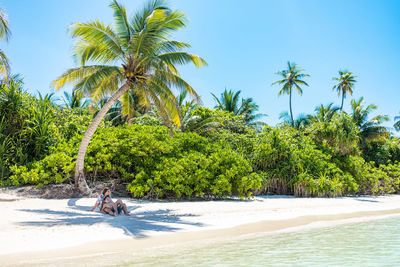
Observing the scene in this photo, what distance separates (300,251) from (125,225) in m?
3.82

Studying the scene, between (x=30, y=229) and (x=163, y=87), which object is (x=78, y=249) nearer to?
(x=30, y=229)

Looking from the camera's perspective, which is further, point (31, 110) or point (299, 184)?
point (299, 184)

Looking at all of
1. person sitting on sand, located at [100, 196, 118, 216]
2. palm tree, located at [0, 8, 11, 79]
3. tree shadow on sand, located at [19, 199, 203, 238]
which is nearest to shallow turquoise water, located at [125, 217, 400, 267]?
tree shadow on sand, located at [19, 199, 203, 238]

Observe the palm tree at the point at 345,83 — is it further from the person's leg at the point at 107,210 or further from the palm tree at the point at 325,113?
the person's leg at the point at 107,210

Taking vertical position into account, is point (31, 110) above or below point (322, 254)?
above

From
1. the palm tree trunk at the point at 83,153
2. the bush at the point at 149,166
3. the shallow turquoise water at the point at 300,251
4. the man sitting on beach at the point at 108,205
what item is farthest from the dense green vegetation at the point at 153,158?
the shallow turquoise water at the point at 300,251

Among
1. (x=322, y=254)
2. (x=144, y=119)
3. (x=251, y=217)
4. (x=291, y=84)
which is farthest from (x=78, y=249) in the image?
(x=291, y=84)

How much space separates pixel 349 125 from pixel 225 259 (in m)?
17.3

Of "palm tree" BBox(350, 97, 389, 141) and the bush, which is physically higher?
"palm tree" BBox(350, 97, 389, 141)

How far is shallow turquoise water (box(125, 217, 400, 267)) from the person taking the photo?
15.6 feet

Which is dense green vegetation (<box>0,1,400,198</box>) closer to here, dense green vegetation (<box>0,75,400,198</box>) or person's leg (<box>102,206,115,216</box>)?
dense green vegetation (<box>0,75,400,198</box>)

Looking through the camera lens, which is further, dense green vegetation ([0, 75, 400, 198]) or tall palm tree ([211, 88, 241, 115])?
tall palm tree ([211, 88, 241, 115])

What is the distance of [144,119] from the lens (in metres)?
19.4

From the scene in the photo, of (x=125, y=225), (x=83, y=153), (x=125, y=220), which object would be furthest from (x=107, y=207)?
(x=83, y=153)
